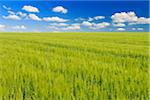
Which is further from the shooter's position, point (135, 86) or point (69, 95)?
point (135, 86)

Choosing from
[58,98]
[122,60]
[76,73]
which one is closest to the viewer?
[58,98]

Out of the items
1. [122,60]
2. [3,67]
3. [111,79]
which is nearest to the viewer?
[111,79]

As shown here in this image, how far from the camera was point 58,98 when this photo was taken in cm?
379

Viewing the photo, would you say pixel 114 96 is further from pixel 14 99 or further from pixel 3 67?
pixel 3 67

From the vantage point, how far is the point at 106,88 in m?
4.26

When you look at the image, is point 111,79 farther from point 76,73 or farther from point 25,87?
point 25,87

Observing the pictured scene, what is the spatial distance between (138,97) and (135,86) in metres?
0.37

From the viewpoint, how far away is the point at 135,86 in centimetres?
429

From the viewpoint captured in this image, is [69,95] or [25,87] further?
[25,87]

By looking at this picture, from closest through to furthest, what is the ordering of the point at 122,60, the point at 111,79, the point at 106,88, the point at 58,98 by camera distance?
the point at 58,98, the point at 106,88, the point at 111,79, the point at 122,60

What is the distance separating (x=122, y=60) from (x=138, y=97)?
11.2ft

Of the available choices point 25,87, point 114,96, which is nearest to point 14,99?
point 25,87

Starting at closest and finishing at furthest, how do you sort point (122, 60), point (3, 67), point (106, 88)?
1. point (106, 88)
2. point (3, 67)
3. point (122, 60)

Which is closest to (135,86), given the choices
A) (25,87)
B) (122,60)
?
(25,87)
